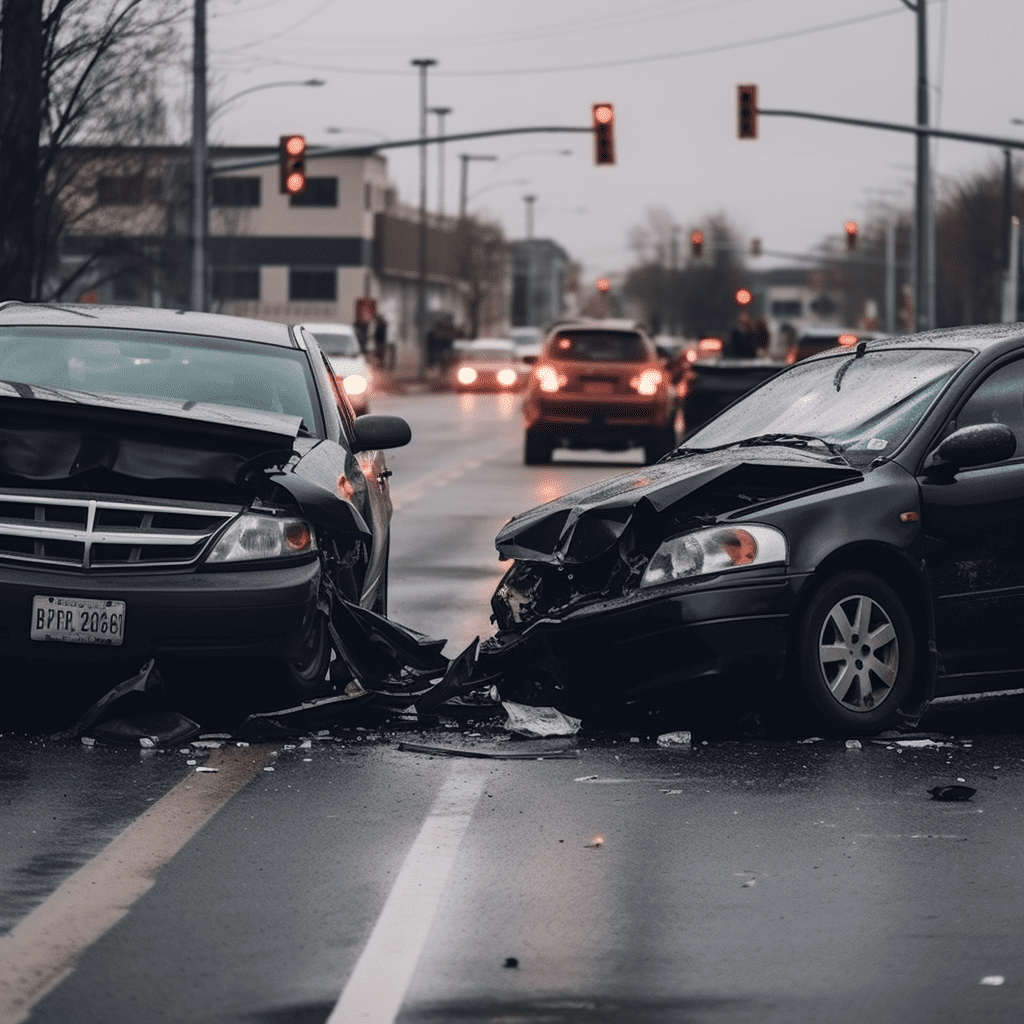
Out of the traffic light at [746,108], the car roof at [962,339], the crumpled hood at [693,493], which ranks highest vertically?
the traffic light at [746,108]

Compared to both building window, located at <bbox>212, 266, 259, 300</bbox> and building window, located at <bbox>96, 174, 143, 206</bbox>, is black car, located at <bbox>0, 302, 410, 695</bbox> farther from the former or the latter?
building window, located at <bbox>212, 266, 259, 300</bbox>

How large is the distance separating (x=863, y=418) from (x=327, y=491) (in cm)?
222

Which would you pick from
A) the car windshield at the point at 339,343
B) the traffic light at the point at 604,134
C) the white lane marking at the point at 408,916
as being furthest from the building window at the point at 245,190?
the white lane marking at the point at 408,916

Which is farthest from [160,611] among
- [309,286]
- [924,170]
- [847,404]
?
[309,286]

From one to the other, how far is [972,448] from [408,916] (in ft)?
12.0

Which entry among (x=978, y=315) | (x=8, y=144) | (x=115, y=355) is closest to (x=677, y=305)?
(x=978, y=315)

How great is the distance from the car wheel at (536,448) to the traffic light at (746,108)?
12695 mm

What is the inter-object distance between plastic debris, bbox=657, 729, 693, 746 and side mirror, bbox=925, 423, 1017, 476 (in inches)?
53.5

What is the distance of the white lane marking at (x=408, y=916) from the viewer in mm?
4582

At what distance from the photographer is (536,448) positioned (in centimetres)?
2792

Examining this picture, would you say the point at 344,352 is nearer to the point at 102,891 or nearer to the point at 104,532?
the point at 104,532

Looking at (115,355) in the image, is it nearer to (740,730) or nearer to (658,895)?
(740,730)

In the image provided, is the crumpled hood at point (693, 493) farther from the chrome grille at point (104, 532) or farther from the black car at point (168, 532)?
the chrome grille at point (104, 532)

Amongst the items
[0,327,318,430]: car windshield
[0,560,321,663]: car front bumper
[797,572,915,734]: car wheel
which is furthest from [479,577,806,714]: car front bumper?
[0,327,318,430]: car windshield
